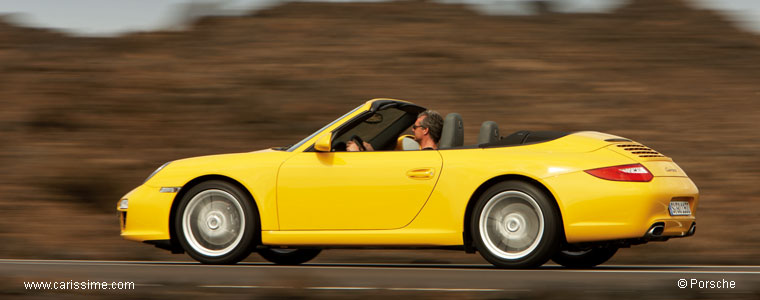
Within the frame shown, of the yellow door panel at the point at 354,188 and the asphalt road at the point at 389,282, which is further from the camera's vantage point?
the yellow door panel at the point at 354,188

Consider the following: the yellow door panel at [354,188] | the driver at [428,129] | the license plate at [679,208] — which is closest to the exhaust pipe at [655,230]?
the license plate at [679,208]

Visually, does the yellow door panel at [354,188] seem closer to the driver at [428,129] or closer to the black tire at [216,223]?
the black tire at [216,223]

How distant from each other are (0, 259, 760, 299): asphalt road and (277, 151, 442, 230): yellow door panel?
0.40 metres

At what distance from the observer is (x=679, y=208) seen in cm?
789

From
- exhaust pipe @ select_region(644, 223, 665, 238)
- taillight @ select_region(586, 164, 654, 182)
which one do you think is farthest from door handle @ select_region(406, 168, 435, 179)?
exhaust pipe @ select_region(644, 223, 665, 238)

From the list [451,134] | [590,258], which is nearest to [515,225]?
[451,134]

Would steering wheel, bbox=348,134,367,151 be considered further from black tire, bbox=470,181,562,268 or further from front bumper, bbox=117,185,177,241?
front bumper, bbox=117,185,177,241

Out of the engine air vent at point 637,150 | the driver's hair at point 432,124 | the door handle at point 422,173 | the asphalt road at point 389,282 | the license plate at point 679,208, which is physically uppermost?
the driver's hair at point 432,124

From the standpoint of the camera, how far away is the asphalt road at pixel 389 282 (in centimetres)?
588

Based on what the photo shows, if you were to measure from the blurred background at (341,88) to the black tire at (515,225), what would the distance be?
9.55 feet

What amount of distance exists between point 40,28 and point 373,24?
6.05 meters

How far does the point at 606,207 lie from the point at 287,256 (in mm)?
3269

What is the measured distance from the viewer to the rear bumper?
7582 mm

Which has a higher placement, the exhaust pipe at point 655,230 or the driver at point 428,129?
the driver at point 428,129
